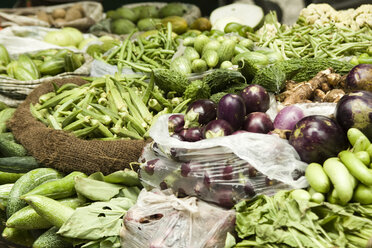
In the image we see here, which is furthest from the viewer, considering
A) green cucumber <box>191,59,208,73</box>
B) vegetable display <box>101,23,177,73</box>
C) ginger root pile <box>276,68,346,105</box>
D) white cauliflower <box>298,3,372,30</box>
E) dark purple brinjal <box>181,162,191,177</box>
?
white cauliflower <box>298,3,372,30</box>

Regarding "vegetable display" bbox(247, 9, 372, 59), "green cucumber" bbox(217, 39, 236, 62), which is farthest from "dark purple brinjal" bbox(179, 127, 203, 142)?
"vegetable display" bbox(247, 9, 372, 59)

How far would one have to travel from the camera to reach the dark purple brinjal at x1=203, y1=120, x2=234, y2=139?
1.96 metres

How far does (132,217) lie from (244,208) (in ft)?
2.14

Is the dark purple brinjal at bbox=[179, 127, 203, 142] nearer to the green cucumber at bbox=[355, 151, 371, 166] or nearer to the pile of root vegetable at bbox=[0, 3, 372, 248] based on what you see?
the pile of root vegetable at bbox=[0, 3, 372, 248]

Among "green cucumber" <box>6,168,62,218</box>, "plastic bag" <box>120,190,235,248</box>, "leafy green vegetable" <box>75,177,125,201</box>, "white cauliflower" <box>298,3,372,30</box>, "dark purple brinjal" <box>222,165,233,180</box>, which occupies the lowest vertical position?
"green cucumber" <box>6,168,62,218</box>

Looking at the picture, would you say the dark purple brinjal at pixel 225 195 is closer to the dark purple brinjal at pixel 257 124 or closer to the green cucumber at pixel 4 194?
the dark purple brinjal at pixel 257 124

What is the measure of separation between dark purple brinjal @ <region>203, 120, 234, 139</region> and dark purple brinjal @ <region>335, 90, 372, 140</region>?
0.61 meters

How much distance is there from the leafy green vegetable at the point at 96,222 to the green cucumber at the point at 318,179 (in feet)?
3.70

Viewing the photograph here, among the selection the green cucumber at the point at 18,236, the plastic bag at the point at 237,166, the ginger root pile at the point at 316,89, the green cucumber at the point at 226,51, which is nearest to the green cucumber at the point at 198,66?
the green cucumber at the point at 226,51

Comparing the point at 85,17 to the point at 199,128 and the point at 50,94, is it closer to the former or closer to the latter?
the point at 50,94

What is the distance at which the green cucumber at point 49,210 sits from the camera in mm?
2158

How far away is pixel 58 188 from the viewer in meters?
2.40

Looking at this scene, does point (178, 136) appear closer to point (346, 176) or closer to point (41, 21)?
point (346, 176)

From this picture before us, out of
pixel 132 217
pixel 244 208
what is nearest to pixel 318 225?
pixel 244 208
